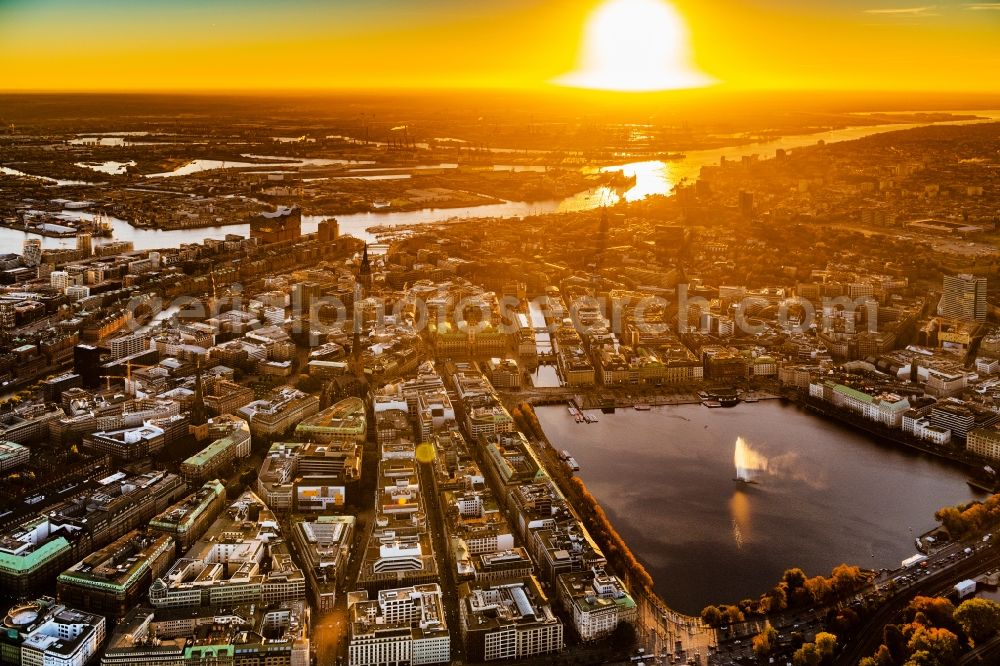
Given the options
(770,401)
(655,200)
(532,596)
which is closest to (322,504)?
(532,596)

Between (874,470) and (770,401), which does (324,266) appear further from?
(874,470)

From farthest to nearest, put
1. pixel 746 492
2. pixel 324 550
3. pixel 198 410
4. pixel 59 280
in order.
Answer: pixel 59 280 → pixel 198 410 → pixel 746 492 → pixel 324 550

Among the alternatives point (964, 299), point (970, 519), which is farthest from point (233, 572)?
point (964, 299)

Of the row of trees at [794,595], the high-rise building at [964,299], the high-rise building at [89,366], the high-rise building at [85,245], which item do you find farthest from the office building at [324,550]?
the high-rise building at [85,245]

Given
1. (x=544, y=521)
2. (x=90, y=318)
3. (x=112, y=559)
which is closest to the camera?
(x=112, y=559)

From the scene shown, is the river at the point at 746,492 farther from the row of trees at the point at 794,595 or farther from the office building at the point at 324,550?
the office building at the point at 324,550

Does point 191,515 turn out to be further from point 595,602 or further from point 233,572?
point 595,602

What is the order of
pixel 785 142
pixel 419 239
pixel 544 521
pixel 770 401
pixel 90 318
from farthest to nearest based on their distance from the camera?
pixel 785 142 → pixel 419 239 → pixel 90 318 → pixel 770 401 → pixel 544 521
